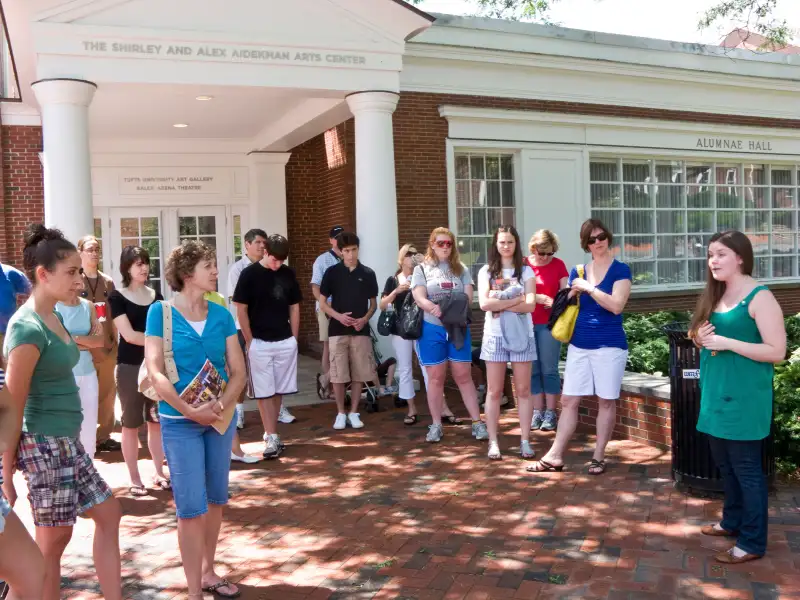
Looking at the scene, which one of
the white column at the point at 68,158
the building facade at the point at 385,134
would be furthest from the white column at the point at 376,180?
the white column at the point at 68,158

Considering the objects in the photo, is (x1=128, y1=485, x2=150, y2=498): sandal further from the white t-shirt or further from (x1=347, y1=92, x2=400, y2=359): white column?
(x1=347, y1=92, x2=400, y2=359): white column

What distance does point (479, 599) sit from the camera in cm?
414

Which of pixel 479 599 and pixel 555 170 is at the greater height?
pixel 555 170

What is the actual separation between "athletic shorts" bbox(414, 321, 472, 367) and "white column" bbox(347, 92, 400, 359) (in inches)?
120

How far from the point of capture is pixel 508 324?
673 cm

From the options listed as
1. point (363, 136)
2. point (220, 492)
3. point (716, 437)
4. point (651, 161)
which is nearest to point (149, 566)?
point (220, 492)

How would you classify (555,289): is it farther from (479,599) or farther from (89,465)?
(89,465)

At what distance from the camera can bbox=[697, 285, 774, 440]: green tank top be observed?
174 inches

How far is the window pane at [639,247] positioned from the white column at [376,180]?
554 cm

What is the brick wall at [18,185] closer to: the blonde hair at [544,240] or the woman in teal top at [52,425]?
the blonde hair at [544,240]

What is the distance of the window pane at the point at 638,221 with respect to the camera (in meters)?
14.1

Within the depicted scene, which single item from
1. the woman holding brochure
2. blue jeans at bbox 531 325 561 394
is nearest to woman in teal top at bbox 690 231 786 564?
the woman holding brochure

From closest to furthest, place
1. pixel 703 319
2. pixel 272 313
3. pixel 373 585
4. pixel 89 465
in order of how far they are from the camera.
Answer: pixel 89 465
pixel 373 585
pixel 703 319
pixel 272 313

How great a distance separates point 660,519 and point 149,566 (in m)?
3.16
